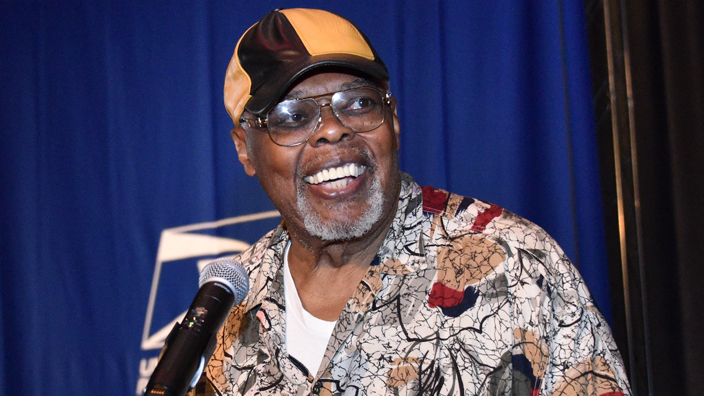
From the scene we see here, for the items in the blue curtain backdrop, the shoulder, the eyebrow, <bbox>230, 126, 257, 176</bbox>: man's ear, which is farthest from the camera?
the blue curtain backdrop

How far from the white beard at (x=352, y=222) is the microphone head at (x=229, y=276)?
547 millimetres

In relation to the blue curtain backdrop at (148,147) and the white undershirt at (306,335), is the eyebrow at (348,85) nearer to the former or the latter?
the white undershirt at (306,335)

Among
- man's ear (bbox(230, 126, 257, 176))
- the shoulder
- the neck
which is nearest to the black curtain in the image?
the shoulder

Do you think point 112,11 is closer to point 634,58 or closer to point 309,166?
point 309,166

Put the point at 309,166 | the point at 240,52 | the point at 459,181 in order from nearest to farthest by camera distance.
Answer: the point at 309,166 < the point at 240,52 < the point at 459,181

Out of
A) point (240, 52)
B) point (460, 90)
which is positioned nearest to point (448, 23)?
point (460, 90)

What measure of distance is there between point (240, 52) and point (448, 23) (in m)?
1.23

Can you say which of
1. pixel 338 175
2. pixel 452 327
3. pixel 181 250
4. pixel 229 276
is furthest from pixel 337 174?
pixel 181 250

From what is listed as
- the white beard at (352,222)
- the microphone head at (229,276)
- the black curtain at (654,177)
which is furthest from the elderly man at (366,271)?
the black curtain at (654,177)

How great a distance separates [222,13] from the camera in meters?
2.75

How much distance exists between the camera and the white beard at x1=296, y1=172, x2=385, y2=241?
149 centimetres

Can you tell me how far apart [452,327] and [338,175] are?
0.46 m

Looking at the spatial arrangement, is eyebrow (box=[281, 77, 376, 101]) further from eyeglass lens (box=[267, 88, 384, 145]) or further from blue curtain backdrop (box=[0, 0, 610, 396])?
blue curtain backdrop (box=[0, 0, 610, 396])

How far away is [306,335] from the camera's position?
1.53 m
